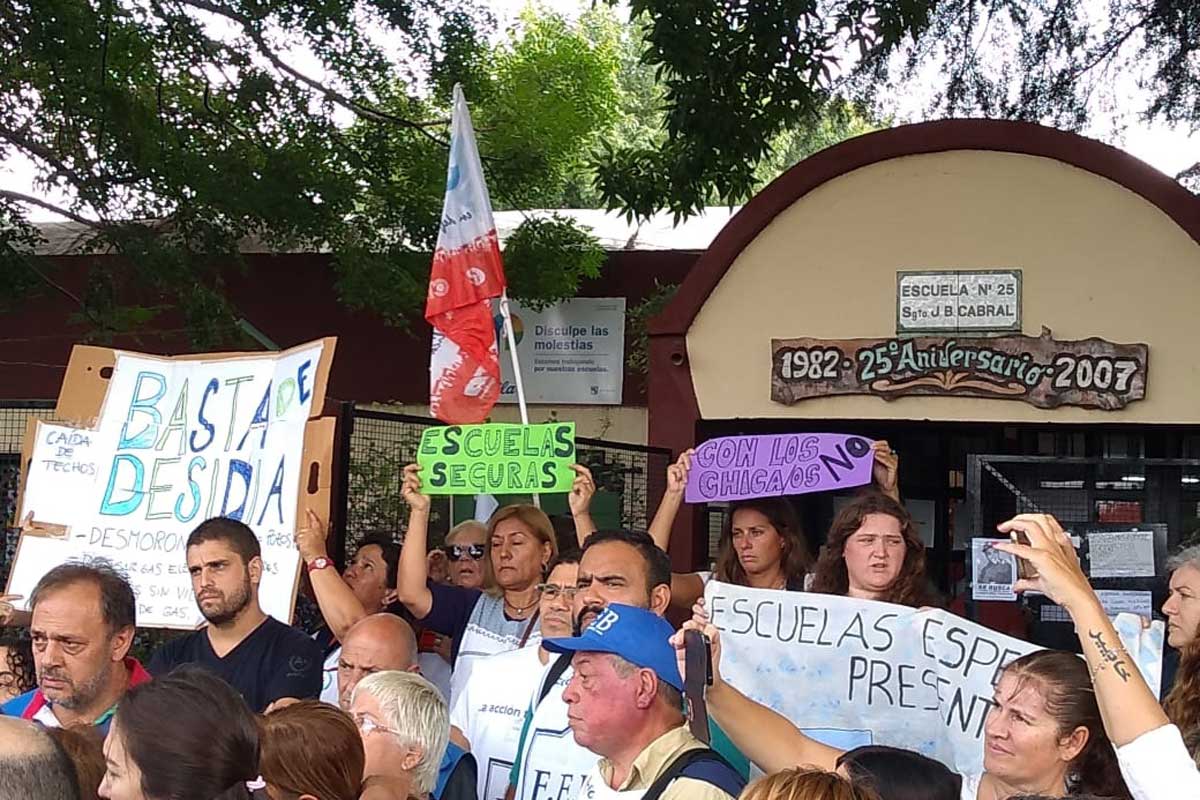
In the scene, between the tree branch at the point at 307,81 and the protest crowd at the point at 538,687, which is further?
the tree branch at the point at 307,81

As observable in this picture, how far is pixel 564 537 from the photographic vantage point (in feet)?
21.5

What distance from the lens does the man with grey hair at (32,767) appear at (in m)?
2.39

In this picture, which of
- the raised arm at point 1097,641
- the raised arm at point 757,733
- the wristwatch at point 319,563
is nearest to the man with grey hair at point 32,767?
the raised arm at point 757,733

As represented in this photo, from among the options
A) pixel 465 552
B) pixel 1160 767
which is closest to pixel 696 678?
pixel 1160 767

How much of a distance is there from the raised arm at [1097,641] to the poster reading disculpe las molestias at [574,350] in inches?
395

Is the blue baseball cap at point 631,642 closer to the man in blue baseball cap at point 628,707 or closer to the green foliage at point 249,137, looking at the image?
the man in blue baseball cap at point 628,707

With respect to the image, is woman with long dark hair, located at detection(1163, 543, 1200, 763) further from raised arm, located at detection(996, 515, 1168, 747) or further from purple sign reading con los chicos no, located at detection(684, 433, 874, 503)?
purple sign reading con los chicos no, located at detection(684, 433, 874, 503)

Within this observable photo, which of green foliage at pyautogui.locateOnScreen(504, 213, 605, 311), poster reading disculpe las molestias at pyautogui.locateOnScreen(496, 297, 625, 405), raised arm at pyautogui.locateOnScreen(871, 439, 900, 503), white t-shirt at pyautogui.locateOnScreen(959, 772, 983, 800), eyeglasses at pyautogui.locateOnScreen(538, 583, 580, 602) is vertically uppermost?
green foliage at pyautogui.locateOnScreen(504, 213, 605, 311)

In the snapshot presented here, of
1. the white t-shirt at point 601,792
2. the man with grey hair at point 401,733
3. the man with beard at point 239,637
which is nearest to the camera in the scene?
the white t-shirt at point 601,792

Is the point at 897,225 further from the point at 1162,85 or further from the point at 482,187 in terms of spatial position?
the point at 1162,85

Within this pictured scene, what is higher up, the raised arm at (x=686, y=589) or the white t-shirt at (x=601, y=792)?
the raised arm at (x=686, y=589)

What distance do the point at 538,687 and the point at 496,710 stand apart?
0.98 feet

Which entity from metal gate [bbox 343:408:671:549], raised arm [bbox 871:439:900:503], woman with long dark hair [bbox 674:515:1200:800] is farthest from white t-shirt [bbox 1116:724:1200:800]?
metal gate [bbox 343:408:671:549]

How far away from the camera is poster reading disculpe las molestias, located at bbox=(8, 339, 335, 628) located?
19.5 feet
